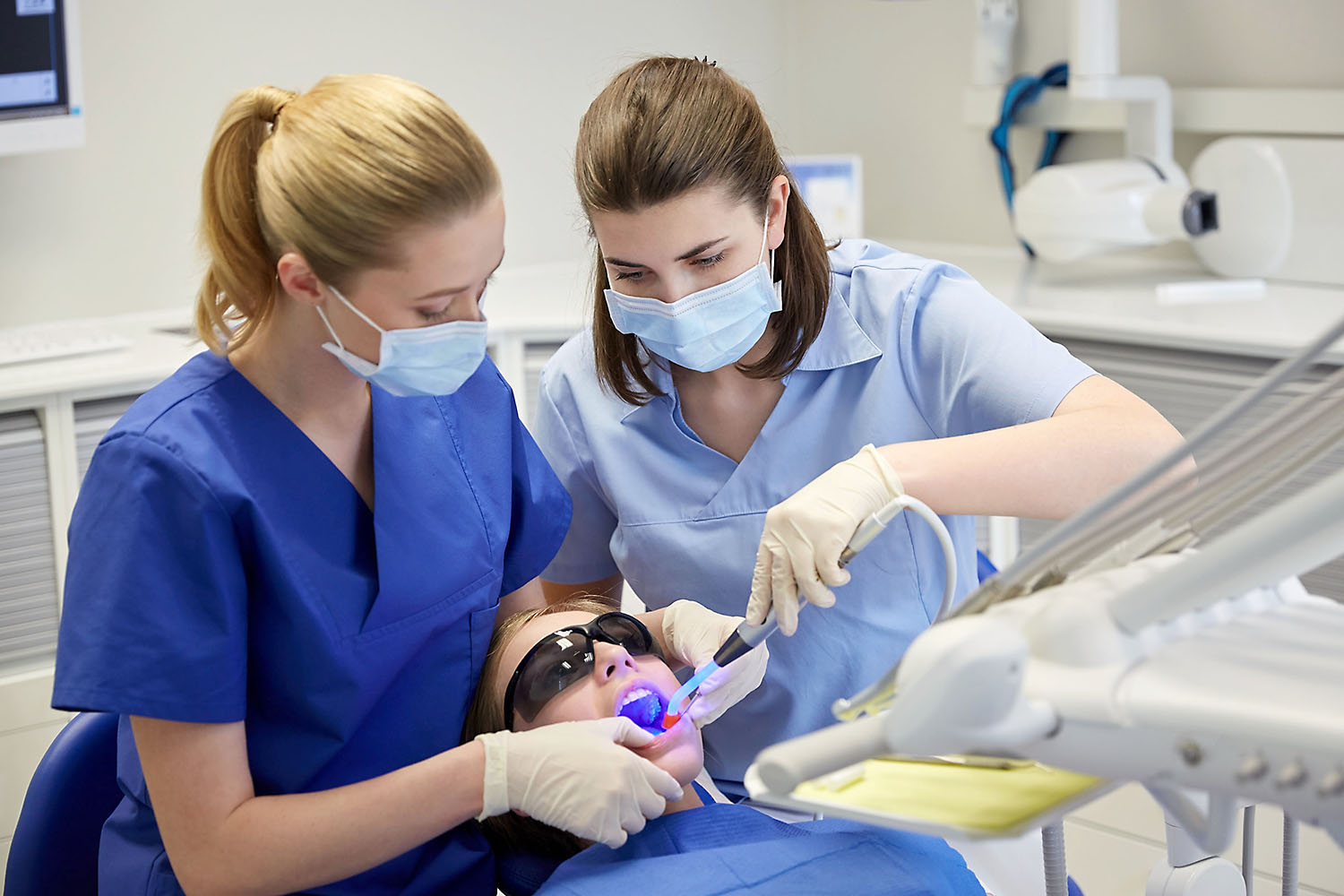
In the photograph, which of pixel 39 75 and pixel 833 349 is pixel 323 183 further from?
pixel 39 75

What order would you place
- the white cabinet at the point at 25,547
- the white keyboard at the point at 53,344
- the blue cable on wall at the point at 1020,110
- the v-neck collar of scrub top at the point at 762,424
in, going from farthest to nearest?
the blue cable on wall at the point at 1020,110 → the white keyboard at the point at 53,344 → the white cabinet at the point at 25,547 → the v-neck collar of scrub top at the point at 762,424

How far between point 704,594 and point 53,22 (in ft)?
5.80

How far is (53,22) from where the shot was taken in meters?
2.47

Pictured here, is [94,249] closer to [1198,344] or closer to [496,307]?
[496,307]

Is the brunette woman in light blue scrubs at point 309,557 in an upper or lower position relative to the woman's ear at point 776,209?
lower

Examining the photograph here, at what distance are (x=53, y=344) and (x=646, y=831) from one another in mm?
1661

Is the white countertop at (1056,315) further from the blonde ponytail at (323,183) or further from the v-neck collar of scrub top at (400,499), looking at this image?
the blonde ponytail at (323,183)

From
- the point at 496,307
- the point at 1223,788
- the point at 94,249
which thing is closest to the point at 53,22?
the point at 94,249

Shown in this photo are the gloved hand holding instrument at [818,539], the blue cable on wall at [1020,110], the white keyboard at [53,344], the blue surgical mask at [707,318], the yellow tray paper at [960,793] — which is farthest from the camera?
the blue cable on wall at [1020,110]

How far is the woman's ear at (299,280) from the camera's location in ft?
3.85

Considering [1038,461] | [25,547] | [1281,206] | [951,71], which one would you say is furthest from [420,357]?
[951,71]

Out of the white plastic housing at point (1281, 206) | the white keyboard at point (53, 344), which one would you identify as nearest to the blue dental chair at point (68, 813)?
the white keyboard at point (53, 344)

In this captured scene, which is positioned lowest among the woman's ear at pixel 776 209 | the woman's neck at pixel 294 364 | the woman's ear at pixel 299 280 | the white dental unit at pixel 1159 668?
the white dental unit at pixel 1159 668

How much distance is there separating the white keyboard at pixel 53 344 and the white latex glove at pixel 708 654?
1.43m
